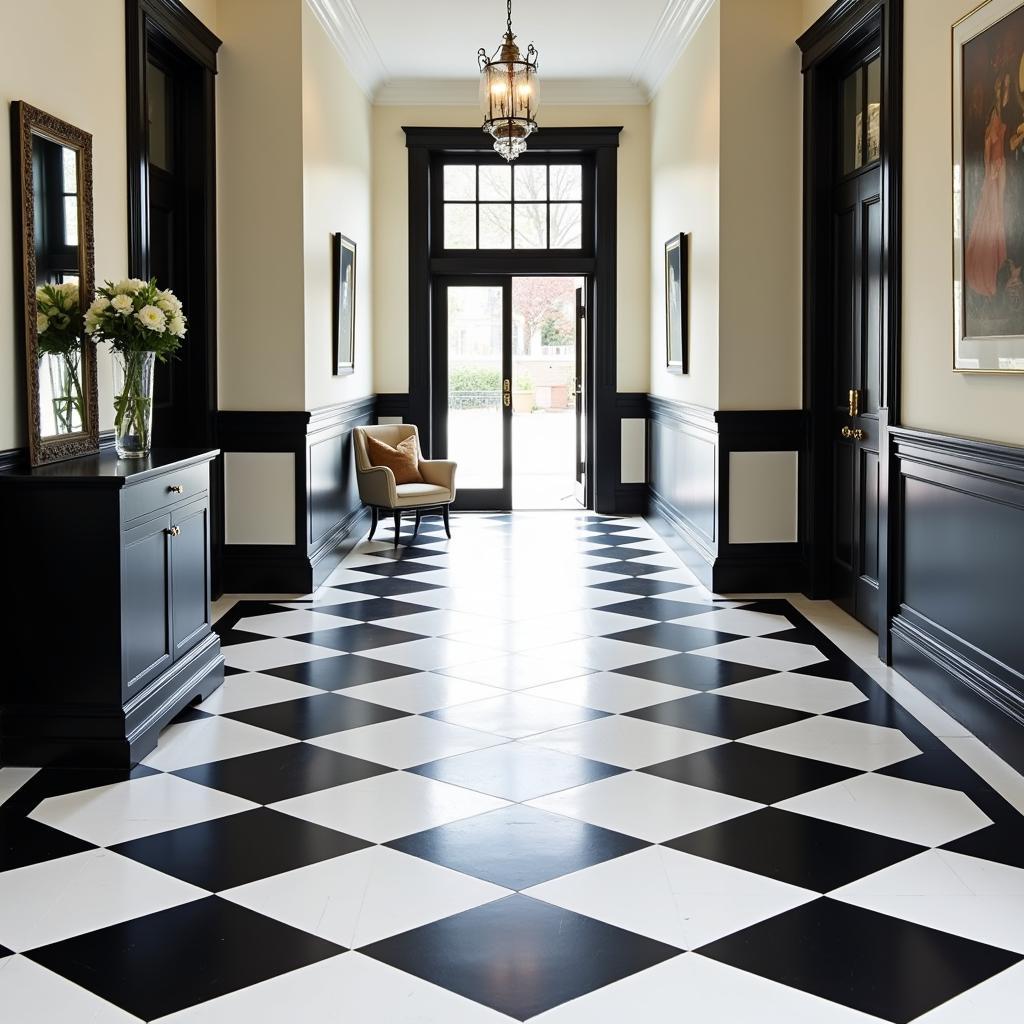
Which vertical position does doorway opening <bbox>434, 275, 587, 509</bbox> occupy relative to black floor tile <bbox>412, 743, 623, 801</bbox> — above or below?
above

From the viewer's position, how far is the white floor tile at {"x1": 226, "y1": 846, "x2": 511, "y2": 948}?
2.86m

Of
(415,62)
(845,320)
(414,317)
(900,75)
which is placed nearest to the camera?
(900,75)

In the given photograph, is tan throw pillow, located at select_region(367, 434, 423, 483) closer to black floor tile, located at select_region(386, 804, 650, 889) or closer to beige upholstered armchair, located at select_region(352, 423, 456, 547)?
beige upholstered armchair, located at select_region(352, 423, 456, 547)

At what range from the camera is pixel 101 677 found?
400cm

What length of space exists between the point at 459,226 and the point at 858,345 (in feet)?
16.8

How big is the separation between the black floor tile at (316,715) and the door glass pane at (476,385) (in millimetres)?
6314

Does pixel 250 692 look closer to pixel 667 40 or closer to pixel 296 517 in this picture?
pixel 296 517

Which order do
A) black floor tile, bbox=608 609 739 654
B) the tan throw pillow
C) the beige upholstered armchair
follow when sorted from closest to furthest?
black floor tile, bbox=608 609 739 654 → the beige upholstered armchair → the tan throw pillow

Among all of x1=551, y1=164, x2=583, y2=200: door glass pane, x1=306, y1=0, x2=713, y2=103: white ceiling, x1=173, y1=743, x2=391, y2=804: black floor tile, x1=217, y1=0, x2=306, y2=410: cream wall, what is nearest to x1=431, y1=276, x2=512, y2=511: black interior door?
x1=551, y1=164, x2=583, y2=200: door glass pane

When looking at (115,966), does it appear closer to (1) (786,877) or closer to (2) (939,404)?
(1) (786,877)

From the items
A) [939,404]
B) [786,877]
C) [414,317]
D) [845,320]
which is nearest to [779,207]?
[845,320]

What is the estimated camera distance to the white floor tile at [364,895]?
2863 millimetres

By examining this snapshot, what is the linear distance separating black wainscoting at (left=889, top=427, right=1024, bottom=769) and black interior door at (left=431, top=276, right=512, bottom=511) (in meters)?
5.96

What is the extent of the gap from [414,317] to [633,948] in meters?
8.41
